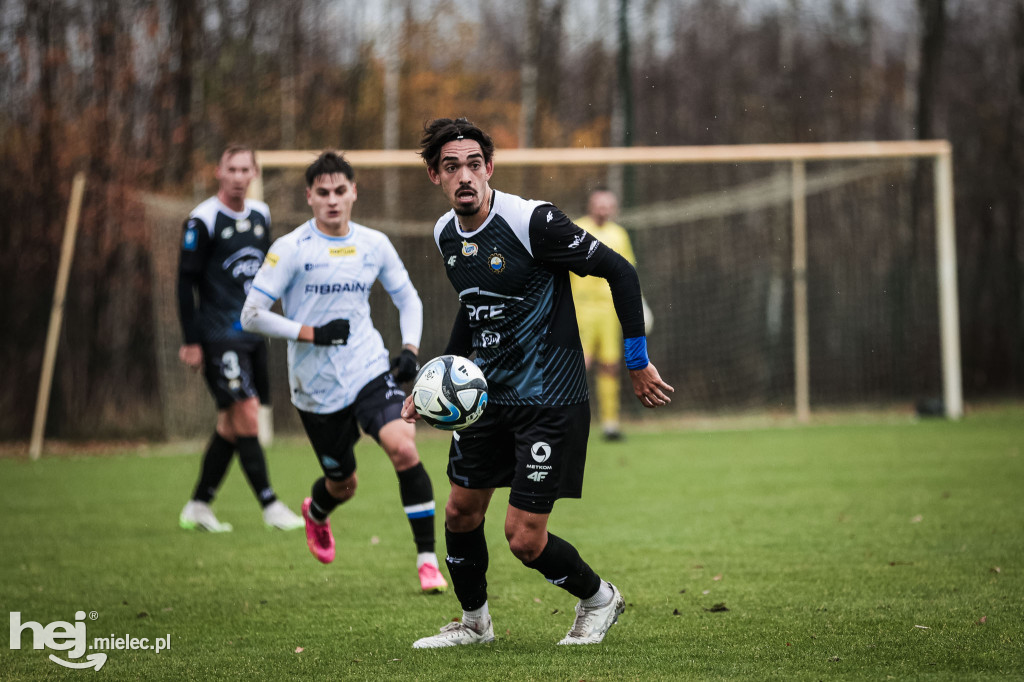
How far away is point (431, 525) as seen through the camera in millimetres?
5418

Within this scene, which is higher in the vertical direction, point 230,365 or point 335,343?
point 335,343

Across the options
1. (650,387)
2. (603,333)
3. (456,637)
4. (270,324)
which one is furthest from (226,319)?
(603,333)

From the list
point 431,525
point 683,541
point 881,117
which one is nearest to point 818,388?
point 683,541

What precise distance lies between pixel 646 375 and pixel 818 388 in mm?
9994

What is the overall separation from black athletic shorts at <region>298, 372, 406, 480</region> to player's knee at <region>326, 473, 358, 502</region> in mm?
33

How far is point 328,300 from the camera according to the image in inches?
225

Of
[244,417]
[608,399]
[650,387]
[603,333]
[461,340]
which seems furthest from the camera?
[608,399]

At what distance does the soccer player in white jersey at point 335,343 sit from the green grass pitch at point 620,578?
48 cm

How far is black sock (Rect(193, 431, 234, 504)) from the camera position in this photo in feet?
23.9

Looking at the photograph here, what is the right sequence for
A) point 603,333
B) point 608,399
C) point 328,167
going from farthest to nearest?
1. point 608,399
2. point 603,333
3. point 328,167

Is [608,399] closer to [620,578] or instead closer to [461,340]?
[620,578]

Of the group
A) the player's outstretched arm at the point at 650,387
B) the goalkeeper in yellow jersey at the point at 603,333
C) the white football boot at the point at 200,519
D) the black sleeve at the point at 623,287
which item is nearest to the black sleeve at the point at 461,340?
the black sleeve at the point at 623,287

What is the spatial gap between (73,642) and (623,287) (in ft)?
8.50

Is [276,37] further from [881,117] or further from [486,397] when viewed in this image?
[486,397]
